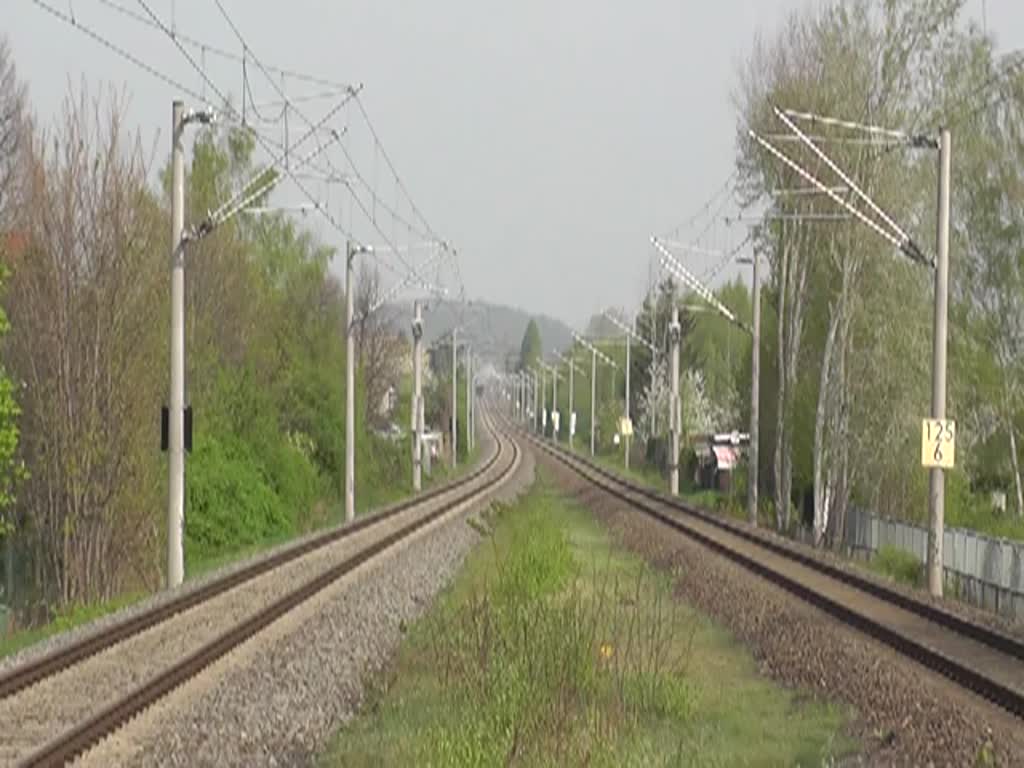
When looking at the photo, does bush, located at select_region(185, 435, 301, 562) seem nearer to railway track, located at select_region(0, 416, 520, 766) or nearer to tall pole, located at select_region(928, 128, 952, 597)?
railway track, located at select_region(0, 416, 520, 766)

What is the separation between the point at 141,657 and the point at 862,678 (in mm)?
8101

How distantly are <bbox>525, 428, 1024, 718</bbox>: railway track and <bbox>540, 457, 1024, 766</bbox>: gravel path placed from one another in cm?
24

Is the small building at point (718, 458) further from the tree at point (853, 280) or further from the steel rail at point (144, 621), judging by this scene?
the steel rail at point (144, 621)

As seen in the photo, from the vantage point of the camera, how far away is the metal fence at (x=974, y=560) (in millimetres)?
30797

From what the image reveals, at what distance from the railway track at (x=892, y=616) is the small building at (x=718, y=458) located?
975 inches

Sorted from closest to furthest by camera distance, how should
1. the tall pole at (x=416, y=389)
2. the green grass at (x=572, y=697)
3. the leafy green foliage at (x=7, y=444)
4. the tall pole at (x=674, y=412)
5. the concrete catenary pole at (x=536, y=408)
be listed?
1. the green grass at (x=572, y=697)
2. the leafy green foliage at (x=7, y=444)
3. the tall pole at (x=416, y=389)
4. the tall pole at (x=674, y=412)
5. the concrete catenary pole at (x=536, y=408)

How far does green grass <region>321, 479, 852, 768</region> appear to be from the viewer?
1315 cm

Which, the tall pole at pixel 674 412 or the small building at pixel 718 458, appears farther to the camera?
the small building at pixel 718 458

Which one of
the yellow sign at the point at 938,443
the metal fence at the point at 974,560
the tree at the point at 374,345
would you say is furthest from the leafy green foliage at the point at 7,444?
the tree at the point at 374,345

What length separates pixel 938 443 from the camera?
3209 centimetres

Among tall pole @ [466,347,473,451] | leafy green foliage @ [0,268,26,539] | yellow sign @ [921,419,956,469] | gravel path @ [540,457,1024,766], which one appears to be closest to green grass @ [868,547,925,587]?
yellow sign @ [921,419,956,469]

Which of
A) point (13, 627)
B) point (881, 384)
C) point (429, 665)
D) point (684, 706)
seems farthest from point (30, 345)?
point (881, 384)

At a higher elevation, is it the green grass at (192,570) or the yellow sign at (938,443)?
the yellow sign at (938,443)

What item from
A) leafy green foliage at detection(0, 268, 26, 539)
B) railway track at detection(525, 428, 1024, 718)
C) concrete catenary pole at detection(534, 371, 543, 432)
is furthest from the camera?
concrete catenary pole at detection(534, 371, 543, 432)
